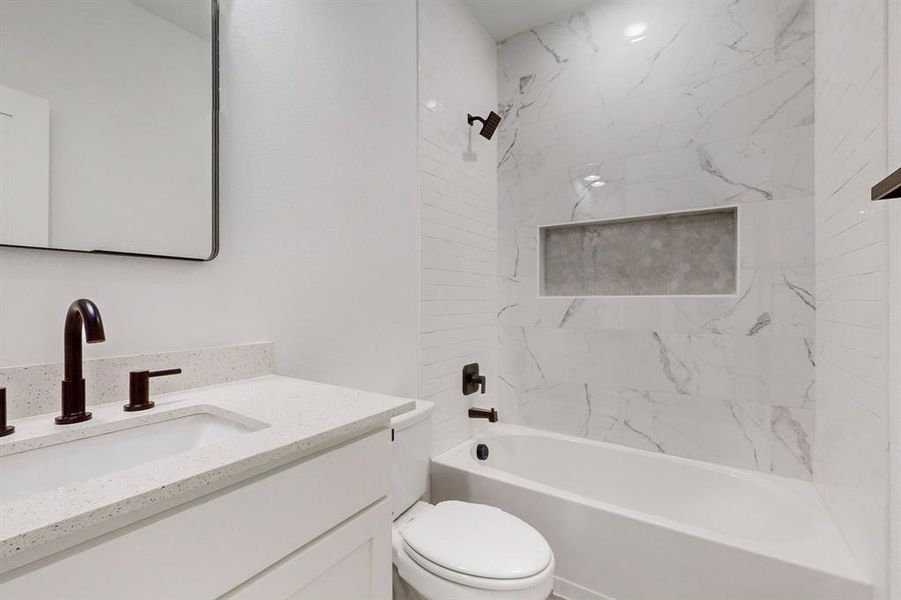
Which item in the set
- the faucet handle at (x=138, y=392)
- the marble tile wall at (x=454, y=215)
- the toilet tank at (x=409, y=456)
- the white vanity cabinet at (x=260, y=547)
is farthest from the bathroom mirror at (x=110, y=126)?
the marble tile wall at (x=454, y=215)

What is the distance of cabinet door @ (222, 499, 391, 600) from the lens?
0.63 metres

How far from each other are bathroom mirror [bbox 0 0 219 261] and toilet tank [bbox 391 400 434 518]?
2.72ft

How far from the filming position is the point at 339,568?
745mm

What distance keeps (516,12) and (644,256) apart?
150 centimetres

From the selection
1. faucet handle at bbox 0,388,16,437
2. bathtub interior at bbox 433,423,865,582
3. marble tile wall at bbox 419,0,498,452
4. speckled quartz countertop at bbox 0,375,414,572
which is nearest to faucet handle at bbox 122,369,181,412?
speckled quartz countertop at bbox 0,375,414,572

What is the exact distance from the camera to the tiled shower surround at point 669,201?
1.79m

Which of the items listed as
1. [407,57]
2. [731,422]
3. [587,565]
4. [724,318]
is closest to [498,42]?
[407,57]

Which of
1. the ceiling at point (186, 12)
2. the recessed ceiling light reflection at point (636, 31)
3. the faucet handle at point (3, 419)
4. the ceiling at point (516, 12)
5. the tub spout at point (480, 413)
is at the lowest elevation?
the tub spout at point (480, 413)

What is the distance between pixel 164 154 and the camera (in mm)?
1015

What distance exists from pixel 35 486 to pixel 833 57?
2.47 metres

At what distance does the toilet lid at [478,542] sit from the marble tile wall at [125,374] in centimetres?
70

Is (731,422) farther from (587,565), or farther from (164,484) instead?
(164,484)

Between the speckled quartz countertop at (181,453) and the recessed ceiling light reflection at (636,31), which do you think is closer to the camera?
the speckled quartz countertop at (181,453)

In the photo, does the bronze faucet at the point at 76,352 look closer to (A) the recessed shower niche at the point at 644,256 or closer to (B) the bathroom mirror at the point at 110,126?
(B) the bathroom mirror at the point at 110,126
